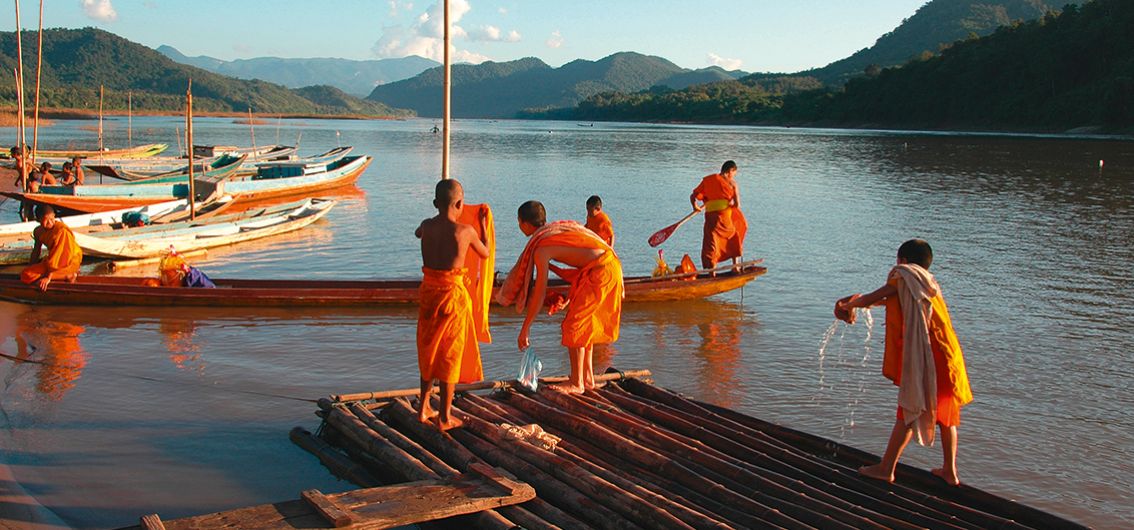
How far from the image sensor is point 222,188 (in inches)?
772

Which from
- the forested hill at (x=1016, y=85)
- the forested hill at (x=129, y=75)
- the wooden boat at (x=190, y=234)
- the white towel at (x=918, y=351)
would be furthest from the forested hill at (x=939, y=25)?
the white towel at (x=918, y=351)

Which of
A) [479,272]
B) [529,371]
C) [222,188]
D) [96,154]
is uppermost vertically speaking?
[96,154]

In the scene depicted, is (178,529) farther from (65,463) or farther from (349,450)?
(65,463)

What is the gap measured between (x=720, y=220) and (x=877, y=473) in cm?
690

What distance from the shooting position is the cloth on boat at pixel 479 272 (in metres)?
5.86

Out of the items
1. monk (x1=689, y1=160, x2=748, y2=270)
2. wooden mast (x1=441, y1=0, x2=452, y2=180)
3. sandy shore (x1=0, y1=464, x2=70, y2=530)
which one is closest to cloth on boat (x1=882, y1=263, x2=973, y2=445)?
wooden mast (x1=441, y1=0, x2=452, y2=180)

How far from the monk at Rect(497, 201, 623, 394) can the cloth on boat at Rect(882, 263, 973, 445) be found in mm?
2045

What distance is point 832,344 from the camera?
33.5 ft

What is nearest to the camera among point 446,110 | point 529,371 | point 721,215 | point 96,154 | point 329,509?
point 329,509

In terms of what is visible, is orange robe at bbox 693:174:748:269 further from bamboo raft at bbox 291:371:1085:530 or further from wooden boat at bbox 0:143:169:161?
wooden boat at bbox 0:143:169:161

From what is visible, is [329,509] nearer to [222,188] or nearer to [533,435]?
[533,435]

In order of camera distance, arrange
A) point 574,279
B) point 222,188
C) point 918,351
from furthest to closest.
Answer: point 222,188 < point 574,279 < point 918,351

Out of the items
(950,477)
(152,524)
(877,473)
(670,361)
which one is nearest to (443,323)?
(152,524)

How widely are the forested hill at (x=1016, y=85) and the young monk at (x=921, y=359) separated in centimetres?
6205
